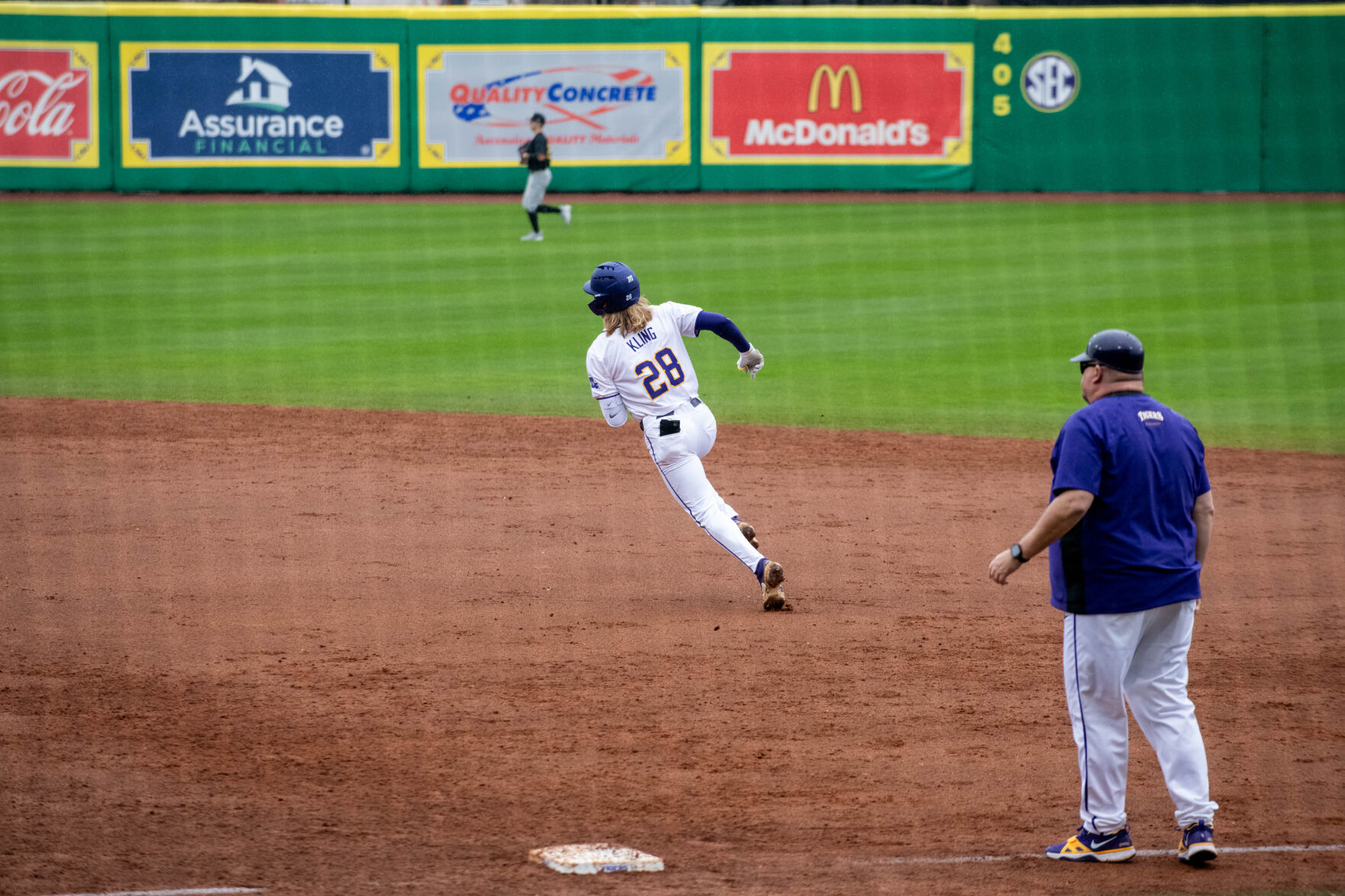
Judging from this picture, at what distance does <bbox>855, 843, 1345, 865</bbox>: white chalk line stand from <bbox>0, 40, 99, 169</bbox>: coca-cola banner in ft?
80.6

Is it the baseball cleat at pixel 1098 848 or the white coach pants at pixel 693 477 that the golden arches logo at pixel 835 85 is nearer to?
the white coach pants at pixel 693 477

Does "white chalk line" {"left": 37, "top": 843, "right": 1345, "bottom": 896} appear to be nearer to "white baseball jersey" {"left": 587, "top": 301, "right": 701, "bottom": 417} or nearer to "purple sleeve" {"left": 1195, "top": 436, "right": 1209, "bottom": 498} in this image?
"purple sleeve" {"left": 1195, "top": 436, "right": 1209, "bottom": 498}

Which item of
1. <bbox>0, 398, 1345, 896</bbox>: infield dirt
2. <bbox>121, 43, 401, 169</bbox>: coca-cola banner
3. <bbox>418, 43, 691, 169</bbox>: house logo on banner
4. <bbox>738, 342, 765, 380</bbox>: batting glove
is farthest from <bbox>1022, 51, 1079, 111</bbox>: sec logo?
<bbox>738, 342, 765, 380</bbox>: batting glove

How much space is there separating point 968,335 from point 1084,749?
12219 mm

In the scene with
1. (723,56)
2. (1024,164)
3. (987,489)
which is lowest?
(987,489)

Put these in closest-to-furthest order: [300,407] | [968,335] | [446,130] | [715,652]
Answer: [715,652], [300,407], [968,335], [446,130]

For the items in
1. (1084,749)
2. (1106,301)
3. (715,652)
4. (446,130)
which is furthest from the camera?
(446,130)

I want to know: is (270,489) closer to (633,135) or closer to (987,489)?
(987,489)

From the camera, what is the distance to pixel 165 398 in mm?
13023

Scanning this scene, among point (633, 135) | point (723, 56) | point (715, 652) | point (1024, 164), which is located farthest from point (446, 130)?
point (715, 652)

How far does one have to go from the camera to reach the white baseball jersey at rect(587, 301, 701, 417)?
7133mm

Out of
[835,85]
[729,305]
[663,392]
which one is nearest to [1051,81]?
[835,85]

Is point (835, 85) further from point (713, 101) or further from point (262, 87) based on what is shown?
point (262, 87)

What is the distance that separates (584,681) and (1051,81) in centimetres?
2405
